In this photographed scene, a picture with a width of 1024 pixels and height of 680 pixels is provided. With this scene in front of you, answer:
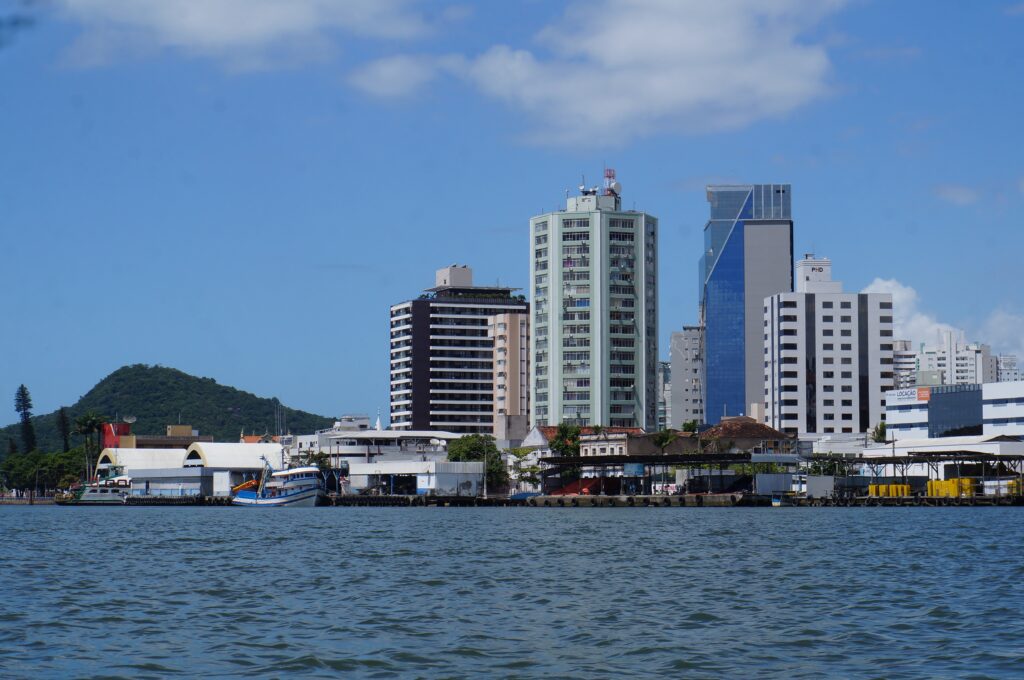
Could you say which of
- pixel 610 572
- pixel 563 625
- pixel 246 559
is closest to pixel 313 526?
pixel 246 559

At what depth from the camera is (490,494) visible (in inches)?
7146

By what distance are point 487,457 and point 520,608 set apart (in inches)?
5726

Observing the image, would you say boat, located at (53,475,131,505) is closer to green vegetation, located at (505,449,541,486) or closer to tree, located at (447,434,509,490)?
tree, located at (447,434,509,490)

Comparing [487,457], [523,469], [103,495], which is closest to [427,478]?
[487,457]

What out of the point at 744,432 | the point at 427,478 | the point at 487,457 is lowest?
the point at 427,478

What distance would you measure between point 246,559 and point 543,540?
70.8 feet

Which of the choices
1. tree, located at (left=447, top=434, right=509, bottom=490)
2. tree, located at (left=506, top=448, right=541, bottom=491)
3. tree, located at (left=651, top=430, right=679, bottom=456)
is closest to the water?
tree, located at (left=651, top=430, right=679, bottom=456)

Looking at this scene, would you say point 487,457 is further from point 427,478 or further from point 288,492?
point 288,492

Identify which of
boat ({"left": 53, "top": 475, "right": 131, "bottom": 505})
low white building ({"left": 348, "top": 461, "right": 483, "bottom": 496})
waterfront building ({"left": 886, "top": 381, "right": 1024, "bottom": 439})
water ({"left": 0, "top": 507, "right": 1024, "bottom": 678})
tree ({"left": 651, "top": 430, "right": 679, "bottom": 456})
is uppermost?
waterfront building ({"left": 886, "top": 381, "right": 1024, "bottom": 439})

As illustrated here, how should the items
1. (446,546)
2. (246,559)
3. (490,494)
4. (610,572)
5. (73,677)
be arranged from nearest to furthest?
(73,677) → (610,572) → (246,559) → (446,546) → (490,494)

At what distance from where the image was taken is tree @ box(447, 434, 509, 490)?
7160 inches

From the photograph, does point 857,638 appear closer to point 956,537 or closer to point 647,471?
point 956,537

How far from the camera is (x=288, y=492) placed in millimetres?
168625

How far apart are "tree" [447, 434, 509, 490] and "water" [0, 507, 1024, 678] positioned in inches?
4269
